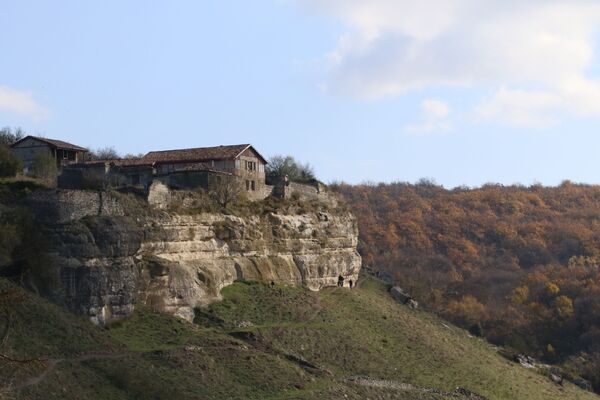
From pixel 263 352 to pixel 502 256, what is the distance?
75.4 meters

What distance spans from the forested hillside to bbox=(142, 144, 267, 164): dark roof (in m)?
26.4

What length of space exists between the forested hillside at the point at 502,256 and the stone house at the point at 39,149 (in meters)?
34.4

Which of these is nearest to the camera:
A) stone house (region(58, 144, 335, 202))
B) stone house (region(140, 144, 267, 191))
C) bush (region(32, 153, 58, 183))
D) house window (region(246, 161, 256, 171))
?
bush (region(32, 153, 58, 183))

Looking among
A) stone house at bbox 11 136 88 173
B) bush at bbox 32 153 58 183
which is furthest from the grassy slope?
stone house at bbox 11 136 88 173

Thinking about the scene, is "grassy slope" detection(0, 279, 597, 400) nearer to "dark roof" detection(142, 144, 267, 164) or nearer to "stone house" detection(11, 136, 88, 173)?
"dark roof" detection(142, 144, 267, 164)

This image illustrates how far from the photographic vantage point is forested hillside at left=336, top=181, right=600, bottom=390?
79250 millimetres

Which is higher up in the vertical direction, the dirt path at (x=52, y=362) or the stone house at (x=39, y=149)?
the stone house at (x=39, y=149)

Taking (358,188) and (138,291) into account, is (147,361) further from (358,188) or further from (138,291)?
(358,188)

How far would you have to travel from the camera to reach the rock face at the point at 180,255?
39.6 metres

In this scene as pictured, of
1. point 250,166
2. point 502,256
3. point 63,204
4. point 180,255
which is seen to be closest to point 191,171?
point 250,166

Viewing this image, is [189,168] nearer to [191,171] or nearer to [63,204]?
[191,171]

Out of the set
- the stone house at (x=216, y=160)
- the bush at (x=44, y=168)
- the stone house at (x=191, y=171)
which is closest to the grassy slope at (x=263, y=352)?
the stone house at (x=191, y=171)

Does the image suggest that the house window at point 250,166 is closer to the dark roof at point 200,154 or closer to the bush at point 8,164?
the dark roof at point 200,154

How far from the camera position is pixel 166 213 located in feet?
152
